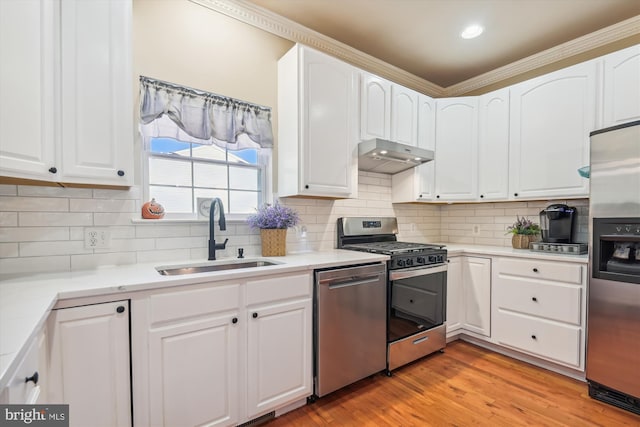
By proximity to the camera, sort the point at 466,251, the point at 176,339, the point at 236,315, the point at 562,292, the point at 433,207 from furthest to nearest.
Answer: the point at 433,207 → the point at 466,251 → the point at 562,292 → the point at 236,315 → the point at 176,339

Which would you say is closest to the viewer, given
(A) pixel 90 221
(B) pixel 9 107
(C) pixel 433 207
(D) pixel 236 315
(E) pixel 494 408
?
(B) pixel 9 107

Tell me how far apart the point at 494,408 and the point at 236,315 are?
1.75 m

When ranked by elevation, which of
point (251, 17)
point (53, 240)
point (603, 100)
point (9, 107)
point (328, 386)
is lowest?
point (328, 386)

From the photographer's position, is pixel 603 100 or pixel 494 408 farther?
pixel 603 100

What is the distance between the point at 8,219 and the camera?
5.23 feet

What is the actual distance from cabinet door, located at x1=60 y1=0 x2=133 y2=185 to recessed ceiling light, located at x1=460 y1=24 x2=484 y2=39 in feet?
8.43

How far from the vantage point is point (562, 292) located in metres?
2.32

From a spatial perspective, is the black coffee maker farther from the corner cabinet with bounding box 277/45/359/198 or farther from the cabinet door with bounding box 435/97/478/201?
the corner cabinet with bounding box 277/45/359/198

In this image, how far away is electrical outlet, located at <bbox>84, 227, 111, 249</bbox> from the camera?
1.79m

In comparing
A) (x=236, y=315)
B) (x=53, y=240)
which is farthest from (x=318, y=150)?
(x=53, y=240)

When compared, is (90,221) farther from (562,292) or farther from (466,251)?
(562,292)

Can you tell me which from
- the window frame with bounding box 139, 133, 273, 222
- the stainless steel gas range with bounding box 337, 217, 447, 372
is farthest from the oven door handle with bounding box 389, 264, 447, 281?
the window frame with bounding box 139, 133, 273, 222

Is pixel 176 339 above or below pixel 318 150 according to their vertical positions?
below

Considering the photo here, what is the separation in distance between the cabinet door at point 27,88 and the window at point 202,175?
674 mm
